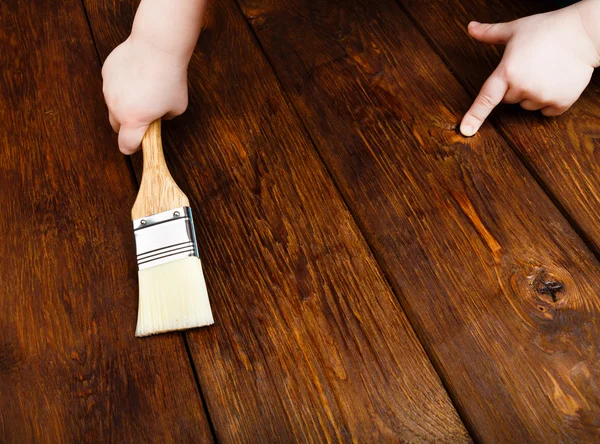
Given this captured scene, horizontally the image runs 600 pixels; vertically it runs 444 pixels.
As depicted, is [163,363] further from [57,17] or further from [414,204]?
[57,17]

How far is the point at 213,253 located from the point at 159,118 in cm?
18

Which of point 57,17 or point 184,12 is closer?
point 184,12

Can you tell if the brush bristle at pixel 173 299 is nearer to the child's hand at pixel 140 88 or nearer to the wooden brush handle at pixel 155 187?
the wooden brush handle at pixel 155 187

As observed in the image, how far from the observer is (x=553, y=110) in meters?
0.71

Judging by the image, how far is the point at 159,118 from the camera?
701 mm

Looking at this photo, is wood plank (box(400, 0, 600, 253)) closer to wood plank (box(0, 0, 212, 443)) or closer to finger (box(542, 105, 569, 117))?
finger (box(542, 105, 569, 117))

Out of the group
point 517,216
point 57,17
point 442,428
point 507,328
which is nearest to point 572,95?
point 517,216

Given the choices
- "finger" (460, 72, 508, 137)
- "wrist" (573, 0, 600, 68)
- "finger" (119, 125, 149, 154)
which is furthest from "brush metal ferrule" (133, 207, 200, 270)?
"wrist" (573, 0, 600, 68)

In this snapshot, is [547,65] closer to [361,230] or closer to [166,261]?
[361,230]

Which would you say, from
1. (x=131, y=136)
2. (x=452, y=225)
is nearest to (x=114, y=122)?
(x=131, y=136)

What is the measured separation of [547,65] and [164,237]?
1.57 feet

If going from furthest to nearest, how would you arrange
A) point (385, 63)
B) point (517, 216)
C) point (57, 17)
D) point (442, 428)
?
point (57, 17) → point (385, 63) → point (517, 216) → point (442, 428)

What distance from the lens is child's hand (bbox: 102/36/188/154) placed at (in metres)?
0.68

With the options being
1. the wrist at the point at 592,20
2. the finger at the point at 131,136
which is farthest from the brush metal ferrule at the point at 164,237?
the wrist at the point at 592,20
